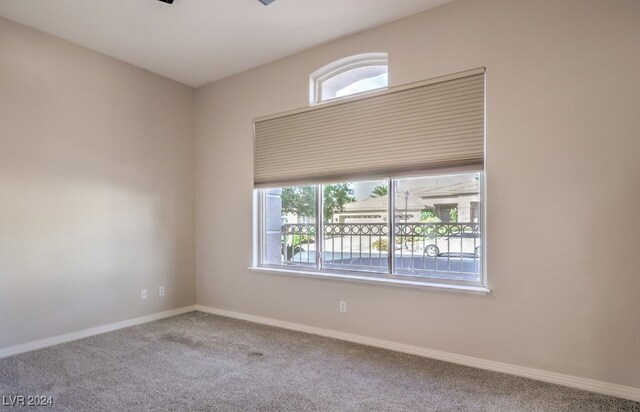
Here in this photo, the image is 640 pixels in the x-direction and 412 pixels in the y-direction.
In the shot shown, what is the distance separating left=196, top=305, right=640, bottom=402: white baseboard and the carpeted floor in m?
0.06

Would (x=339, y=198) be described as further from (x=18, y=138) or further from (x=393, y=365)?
(x=18, y=138)

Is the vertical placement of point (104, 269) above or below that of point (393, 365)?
above

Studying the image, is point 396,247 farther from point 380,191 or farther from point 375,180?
point 375,180

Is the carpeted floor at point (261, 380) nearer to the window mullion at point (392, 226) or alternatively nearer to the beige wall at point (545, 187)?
the beige wall at point (545, 187)

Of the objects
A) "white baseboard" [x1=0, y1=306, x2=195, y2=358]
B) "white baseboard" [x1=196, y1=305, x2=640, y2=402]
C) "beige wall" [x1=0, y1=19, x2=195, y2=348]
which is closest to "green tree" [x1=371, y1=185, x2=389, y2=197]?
"white baseboard" [x1=196, y1=305, x2=640, y2=402]

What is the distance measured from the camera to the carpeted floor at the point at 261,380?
229cm

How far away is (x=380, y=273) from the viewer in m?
3.41

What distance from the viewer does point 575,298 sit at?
249 cm

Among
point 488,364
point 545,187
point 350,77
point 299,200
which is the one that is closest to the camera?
point 545,187

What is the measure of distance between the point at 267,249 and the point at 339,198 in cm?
113

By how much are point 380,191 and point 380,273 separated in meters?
0.77

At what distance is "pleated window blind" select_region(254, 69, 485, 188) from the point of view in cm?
291

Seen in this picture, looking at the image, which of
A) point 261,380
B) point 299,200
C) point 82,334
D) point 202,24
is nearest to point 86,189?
point 82,334

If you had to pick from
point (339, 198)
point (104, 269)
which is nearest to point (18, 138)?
point (104, 269)
